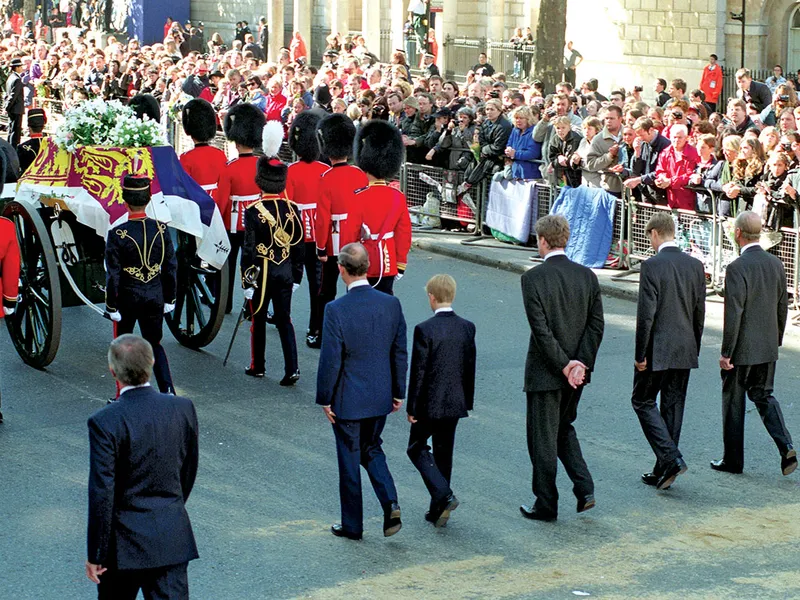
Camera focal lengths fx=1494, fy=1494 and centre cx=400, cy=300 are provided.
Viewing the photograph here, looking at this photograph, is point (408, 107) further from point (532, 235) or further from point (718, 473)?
point (718, 473)

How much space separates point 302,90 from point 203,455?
43.7 ft

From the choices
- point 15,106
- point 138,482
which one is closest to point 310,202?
point 138,482

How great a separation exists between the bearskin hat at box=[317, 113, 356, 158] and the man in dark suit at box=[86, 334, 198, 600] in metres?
6.05

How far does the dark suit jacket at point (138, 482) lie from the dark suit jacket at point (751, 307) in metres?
3.89

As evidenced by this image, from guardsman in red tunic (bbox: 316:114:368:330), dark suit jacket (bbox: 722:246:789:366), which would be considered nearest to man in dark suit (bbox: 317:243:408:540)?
dark suit jacket (bbox: 722:246:789:366)

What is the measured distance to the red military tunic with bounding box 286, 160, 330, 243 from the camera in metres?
11.9

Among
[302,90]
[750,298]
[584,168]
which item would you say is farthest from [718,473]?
[302,90]

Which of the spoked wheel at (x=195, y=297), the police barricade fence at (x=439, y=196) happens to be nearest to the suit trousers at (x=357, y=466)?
the spoked wheel at (x=195, y=297)

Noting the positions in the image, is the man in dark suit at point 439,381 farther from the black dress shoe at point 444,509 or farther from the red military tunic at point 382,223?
the red military tunic at point 382,223

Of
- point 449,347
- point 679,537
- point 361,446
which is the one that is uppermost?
point 449,347

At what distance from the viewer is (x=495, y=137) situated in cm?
1638

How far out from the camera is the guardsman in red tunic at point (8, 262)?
9344 millimetres

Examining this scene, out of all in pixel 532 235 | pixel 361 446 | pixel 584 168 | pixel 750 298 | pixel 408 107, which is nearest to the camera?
pixel 361 446

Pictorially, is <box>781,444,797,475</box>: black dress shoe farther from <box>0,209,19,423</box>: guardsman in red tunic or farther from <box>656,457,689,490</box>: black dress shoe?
<box>0,209,19,423</box>: guardsman in red tunic
